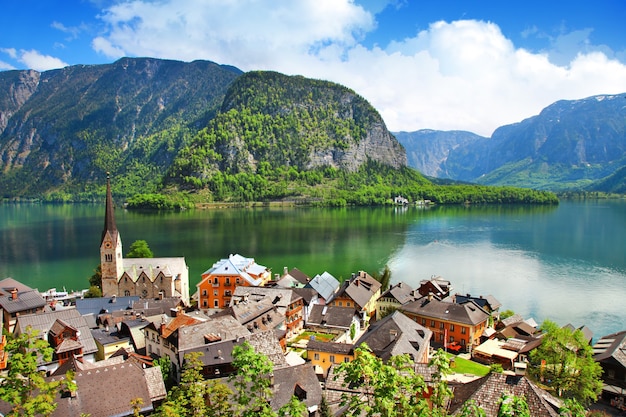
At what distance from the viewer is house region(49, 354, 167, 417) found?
72.7ft

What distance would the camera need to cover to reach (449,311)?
149 feet

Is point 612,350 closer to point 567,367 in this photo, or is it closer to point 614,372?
point 614,372

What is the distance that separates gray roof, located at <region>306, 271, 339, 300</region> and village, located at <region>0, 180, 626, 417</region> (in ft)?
0.70

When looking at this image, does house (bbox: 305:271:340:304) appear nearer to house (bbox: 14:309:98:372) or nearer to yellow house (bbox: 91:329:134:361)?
yellow house (bbox: 91:329:134:361)

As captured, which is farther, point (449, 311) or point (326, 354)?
point (449, 311)

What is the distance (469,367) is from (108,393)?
26535 mm

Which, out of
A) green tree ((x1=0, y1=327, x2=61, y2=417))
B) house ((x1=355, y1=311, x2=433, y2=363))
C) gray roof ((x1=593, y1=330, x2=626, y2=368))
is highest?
green tree ((x1=0, y1=327, x2=61, y2=417))

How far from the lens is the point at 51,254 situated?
9681 centimetres

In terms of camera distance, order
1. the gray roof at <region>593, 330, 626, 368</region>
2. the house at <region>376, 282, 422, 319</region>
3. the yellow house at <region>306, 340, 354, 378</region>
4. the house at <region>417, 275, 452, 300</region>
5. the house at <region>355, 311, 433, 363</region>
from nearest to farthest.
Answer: the house at <region>355, 311, 433, 363</region>, the gray roof at <region>593, 330, 626, 368</region>, the yellow house at <region>306, 340, 354, 378</region>, the house at <region>376, 282, 422, 319</region>, the house at <region>417, 275, 452, 300</region>

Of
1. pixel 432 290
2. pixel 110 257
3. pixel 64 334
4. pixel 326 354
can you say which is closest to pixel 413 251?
pixel 432 290

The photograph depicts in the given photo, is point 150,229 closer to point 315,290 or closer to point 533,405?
point 315,290

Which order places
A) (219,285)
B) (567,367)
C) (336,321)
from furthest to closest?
(219,285)
(336,321)
(567,367)

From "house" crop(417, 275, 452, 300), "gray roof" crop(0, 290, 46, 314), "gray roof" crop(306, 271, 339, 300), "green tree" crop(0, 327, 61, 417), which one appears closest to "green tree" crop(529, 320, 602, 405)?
"house" crop(417, 275, 452, 300)

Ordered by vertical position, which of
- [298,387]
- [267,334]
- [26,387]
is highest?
[26,387]
